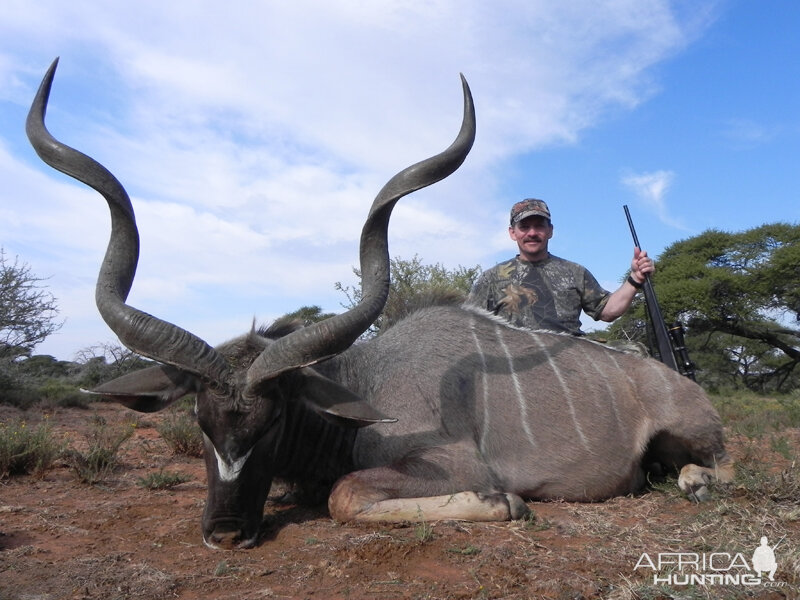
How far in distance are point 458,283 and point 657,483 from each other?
10614 mm

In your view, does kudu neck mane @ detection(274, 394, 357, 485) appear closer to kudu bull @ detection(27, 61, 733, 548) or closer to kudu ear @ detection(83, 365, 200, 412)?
kudu bull @ detection(27, 61, 733, 548)

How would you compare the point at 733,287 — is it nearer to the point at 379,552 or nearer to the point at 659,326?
the point at 659,326

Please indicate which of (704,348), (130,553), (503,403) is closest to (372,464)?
(503,403)

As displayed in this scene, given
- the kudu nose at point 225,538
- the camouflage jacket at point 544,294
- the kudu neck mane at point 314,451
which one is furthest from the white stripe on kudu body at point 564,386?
the kudu nose at point 225,538

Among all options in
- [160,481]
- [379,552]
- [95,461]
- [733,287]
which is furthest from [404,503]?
[733,287]

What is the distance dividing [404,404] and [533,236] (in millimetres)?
2493

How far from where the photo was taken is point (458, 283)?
15156 millimetres

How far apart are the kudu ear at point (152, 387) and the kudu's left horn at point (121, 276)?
0.69 ft

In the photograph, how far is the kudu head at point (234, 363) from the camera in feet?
10.5

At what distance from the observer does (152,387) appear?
3.51 m

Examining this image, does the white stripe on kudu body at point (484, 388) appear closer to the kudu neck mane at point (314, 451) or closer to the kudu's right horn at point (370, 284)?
the kudu neck mane at point (314, 451)

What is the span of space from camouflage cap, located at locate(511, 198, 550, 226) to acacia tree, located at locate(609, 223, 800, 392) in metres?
12.1

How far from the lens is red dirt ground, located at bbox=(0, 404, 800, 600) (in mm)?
2484

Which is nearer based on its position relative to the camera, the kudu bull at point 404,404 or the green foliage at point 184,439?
the kudu bull at point 404,404
